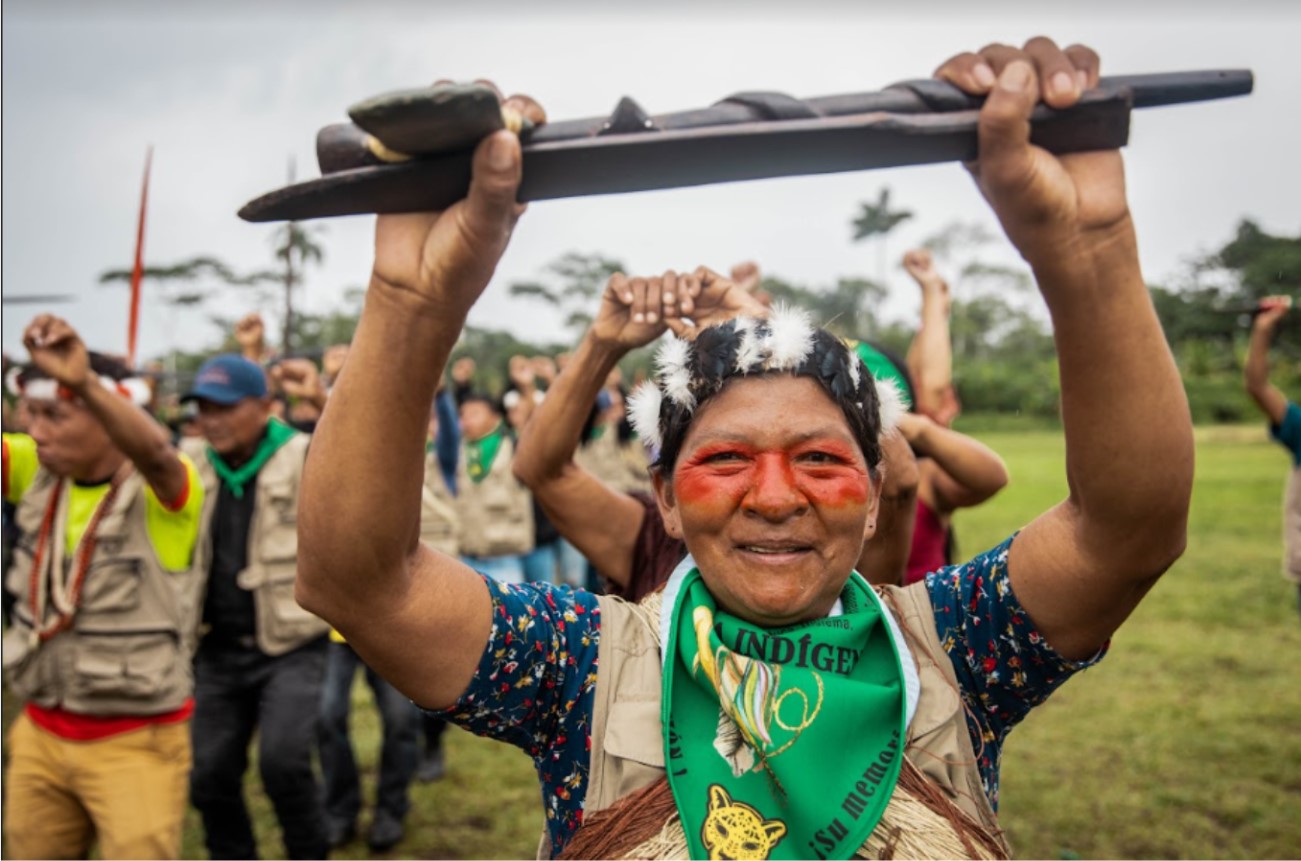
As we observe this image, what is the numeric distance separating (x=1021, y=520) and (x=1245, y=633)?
680cm

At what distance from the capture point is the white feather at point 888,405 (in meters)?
1.87

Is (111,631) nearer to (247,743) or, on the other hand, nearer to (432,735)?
(247,743)

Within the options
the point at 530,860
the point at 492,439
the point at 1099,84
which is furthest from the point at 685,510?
the point at 492,439

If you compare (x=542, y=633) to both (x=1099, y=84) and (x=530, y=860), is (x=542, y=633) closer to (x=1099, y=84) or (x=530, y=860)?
(x=1099, y=84)

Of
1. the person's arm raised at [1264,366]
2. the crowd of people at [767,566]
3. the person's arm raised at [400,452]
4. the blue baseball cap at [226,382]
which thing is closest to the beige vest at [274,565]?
the blue baseball cap at [226,382]

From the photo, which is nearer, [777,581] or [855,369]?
[777,581]

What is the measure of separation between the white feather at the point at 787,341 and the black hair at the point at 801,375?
10 millimetres

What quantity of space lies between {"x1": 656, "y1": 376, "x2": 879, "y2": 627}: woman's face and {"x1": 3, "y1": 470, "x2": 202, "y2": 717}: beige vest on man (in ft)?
8.94

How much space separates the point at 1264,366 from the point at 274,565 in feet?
17.6

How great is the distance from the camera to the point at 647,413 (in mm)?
1919

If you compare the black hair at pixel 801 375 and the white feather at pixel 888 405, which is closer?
the black hair at pixel 801 375

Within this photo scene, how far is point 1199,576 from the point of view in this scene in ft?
36.8

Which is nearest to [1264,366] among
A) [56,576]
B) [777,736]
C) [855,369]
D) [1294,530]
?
[1294,530]

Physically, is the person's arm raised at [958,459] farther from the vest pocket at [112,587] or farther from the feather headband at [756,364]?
the vest pocket at [112,587]
